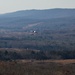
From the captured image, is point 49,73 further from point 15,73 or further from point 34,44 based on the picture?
point 34,44

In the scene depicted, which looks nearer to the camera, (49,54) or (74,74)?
(74,74)

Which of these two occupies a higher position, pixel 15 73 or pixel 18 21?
pixel 15 73

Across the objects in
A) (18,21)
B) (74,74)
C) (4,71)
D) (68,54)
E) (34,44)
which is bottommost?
(18,21)

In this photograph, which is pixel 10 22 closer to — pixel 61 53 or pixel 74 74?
pixel 61 53

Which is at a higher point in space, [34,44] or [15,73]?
[15,73]

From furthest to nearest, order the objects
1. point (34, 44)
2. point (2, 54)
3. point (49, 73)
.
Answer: point (34, 44)
point (2, 54)
point (49, 73)

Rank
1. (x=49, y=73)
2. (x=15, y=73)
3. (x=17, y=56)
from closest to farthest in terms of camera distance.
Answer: (x=15, y=73), (x=49, y=73), (x=17, y=56)

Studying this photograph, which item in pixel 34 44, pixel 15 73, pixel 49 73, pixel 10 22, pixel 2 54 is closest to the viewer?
pixel 15 73

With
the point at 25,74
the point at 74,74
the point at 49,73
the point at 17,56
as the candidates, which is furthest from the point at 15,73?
the point at 17,56

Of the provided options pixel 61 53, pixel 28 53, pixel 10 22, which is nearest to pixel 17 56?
pixel 28 53
